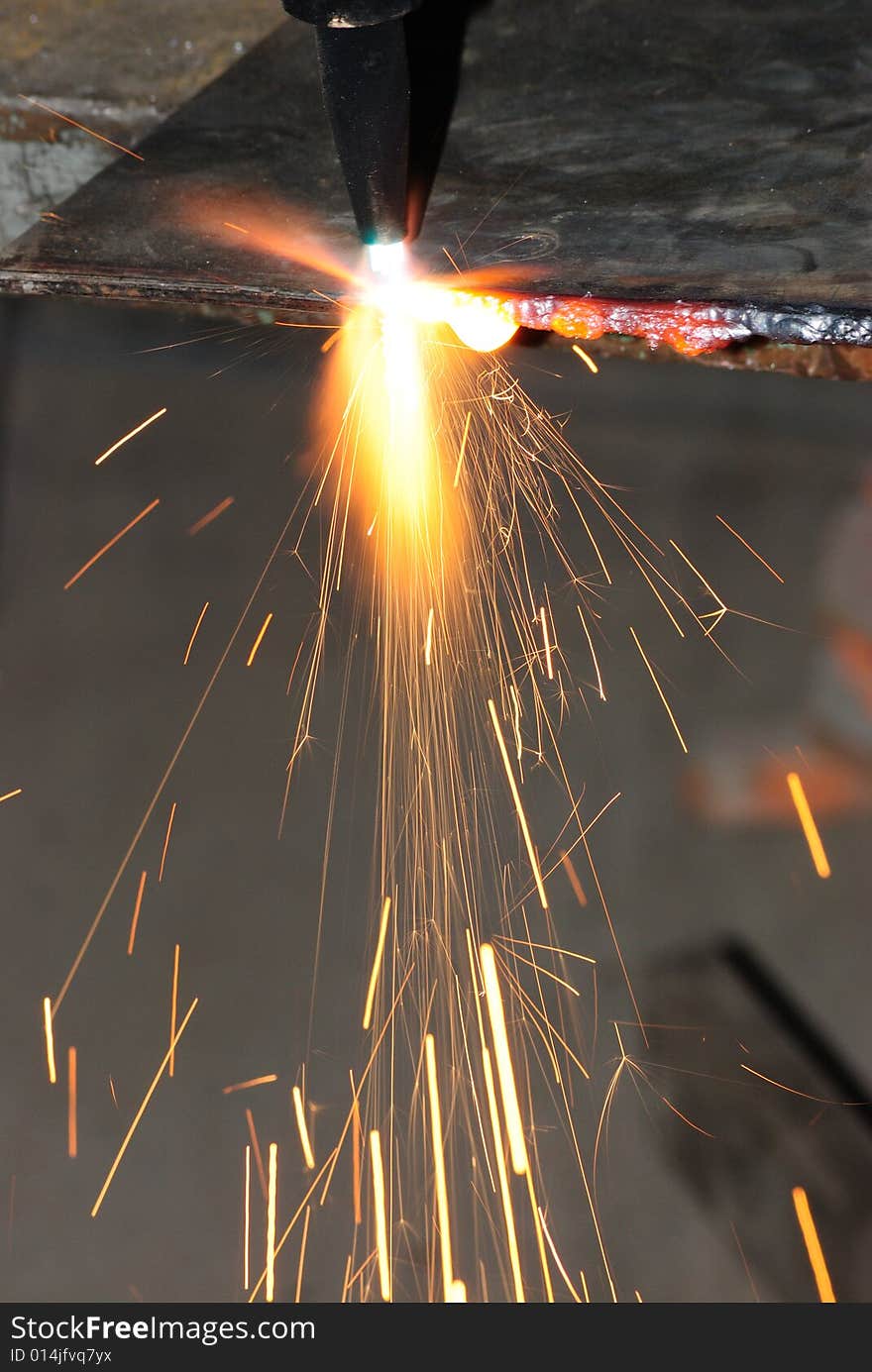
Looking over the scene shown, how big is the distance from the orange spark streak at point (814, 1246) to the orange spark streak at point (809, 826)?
0.52 metres

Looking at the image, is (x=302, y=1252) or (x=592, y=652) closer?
(x=302, y=1252)

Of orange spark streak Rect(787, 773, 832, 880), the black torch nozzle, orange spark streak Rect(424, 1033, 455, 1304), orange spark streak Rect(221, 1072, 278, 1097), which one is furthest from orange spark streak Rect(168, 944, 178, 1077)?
the black torch nozzle

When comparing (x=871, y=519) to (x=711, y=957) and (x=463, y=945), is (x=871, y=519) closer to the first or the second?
(x=711, y=957)

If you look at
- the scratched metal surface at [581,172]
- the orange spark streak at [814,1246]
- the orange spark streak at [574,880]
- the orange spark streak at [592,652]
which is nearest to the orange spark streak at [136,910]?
the orange spark streak at [574,880]

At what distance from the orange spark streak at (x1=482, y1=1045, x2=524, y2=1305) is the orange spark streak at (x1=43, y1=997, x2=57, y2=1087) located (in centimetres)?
72

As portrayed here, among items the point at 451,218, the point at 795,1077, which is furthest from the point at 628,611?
the point at 451,218

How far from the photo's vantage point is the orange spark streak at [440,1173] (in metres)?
1.66

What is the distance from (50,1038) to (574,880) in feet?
3.04

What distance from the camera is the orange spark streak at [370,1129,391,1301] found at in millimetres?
1658

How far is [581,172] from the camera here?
0.78m

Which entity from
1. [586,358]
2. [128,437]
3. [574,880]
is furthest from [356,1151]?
[586,358]

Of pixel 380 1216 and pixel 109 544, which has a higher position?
pixel 109 544

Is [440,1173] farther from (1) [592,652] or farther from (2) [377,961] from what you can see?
(1) [592,652]
